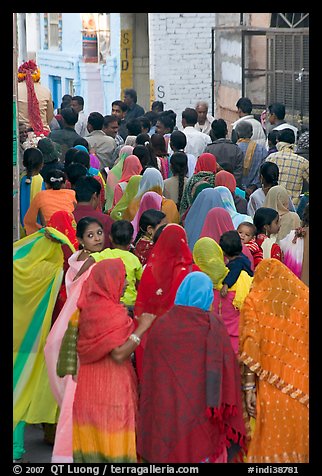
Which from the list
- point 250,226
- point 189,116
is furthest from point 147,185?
point 189,116

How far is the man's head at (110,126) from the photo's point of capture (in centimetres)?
1434

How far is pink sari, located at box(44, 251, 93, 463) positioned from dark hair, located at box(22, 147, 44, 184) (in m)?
2.92

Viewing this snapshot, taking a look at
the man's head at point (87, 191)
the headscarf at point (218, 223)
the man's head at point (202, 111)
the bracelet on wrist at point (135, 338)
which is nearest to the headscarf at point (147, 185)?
the man's head at point (87, 191)

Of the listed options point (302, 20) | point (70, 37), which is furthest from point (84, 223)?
point (70, 37)

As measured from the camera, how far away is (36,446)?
8.09m

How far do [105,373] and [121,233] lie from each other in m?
1.56

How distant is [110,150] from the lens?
13758 mm

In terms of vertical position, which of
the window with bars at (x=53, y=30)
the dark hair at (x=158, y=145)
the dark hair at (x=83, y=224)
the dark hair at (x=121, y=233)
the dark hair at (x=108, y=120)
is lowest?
the dark hair at (x=121, y=233)

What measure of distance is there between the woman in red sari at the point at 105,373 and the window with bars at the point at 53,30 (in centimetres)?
2466

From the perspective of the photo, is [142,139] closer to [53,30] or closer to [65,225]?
[65,225]

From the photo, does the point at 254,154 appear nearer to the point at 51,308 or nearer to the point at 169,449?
the point at 51,308

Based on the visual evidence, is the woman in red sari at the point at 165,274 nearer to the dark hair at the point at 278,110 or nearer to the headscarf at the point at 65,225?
the headscarf at the point at 65,225

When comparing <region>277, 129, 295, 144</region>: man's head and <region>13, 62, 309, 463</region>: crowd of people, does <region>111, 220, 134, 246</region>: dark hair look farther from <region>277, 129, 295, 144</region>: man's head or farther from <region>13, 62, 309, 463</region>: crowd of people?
<region>277, 129, 295, 144</region>: man's head

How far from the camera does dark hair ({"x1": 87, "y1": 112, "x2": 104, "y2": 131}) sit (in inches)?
545
